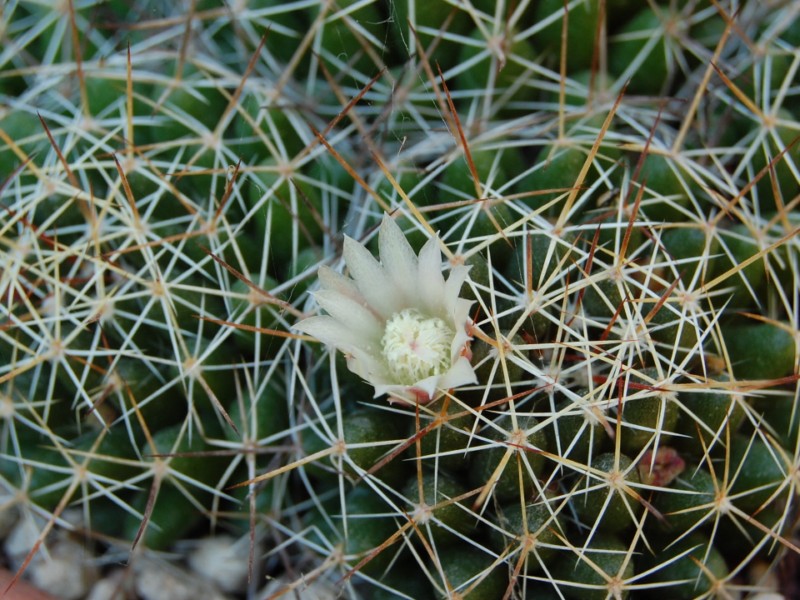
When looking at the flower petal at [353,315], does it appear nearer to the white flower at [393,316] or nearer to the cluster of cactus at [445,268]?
the white flower at [393,316]

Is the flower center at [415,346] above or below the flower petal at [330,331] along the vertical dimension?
below

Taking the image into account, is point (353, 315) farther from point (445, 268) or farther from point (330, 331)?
point (445, 268)

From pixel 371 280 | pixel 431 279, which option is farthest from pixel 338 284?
pixel 431 279

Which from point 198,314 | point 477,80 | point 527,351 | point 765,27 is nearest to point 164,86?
point 198,314

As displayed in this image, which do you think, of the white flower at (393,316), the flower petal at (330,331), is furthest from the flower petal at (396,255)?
the flower petal at (330,331)

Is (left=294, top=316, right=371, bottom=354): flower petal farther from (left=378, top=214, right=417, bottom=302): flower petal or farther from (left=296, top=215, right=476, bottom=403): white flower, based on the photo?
(left=378, top=214, right=417, bottom=302): flower petal

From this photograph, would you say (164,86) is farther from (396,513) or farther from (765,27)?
(765,27)
